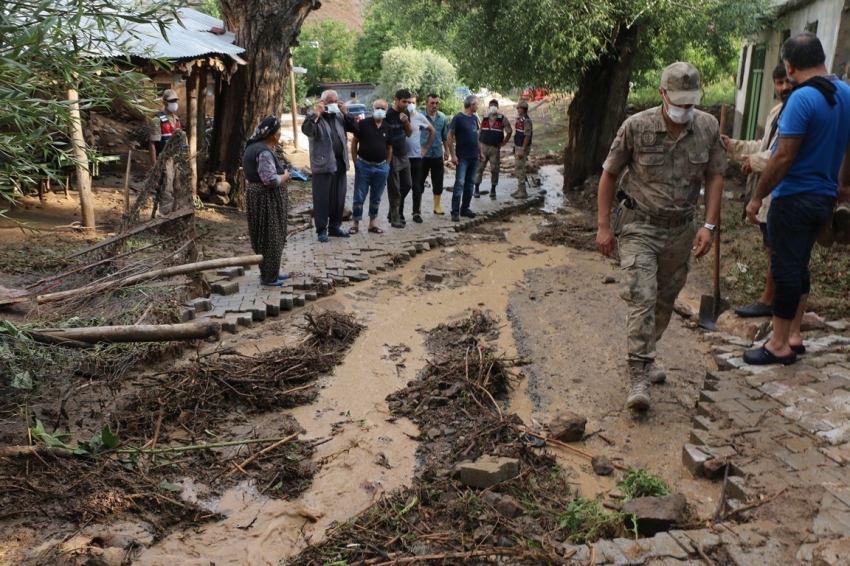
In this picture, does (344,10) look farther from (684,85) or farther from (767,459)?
(767,459)

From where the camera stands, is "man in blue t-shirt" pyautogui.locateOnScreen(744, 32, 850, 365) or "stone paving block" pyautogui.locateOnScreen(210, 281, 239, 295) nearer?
"man in blue t-shirt" pyautogui.locateOnScreen(744, 32, 850, 365)

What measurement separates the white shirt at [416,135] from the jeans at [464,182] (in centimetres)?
81

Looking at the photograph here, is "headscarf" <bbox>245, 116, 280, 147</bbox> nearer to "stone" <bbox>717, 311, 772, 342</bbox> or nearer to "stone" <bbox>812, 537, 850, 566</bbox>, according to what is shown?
"stone" <bbox>717, 311, 772, 342</bbox>

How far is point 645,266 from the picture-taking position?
15.5 ft

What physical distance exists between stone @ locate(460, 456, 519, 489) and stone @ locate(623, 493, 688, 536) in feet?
2.09

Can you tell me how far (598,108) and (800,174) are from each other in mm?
9672

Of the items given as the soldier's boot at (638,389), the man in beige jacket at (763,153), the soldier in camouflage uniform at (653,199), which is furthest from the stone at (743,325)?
the soldier's boot at (638,389)

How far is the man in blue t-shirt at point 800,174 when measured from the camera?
4.46 meters

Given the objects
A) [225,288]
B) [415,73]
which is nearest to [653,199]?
[225,288]

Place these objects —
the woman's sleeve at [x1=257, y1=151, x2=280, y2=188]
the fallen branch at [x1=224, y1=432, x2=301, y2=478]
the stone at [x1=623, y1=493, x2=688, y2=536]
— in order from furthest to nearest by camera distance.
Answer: the woman's sleeve at [x1=257, y1=151, x2=280, y2=188]
the fallen branch at [x1=224, y1=432, x2=301, y2=478]
the stone at [x1=623, y1=493, x2=688, y2=536]

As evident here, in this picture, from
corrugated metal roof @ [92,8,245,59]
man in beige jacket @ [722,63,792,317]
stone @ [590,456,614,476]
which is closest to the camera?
stone @ [590,456,614,476]

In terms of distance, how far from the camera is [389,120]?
1004 cm

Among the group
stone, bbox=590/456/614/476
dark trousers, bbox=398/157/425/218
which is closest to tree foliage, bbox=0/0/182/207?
stone, bbox=590/456/614/476

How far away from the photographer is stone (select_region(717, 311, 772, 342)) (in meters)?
5.85
